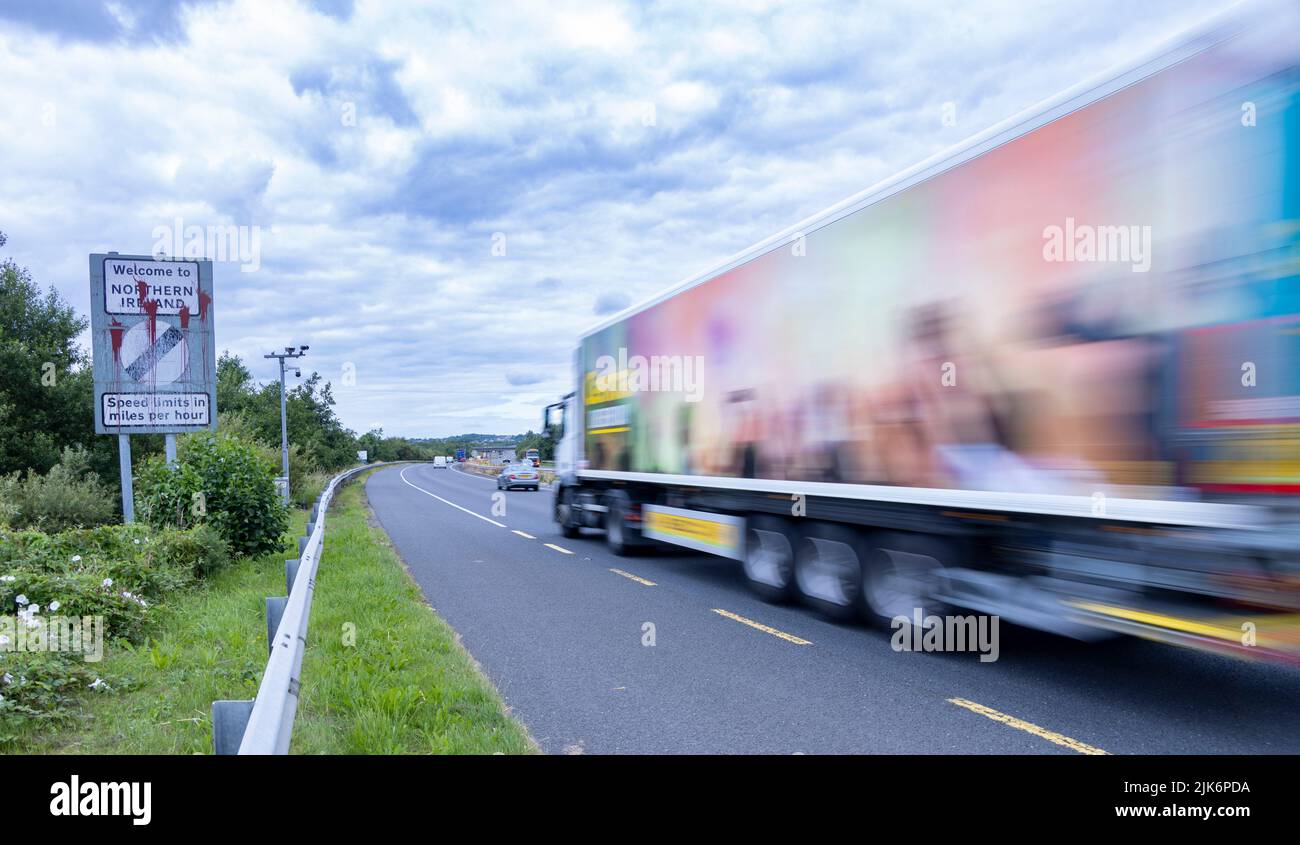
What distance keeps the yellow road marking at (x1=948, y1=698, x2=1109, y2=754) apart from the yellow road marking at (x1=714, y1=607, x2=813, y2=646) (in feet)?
6.38

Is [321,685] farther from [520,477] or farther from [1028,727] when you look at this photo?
[520,477]

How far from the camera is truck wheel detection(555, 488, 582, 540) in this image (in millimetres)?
16422

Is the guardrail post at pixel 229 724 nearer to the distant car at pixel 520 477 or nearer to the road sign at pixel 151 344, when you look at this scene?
the road sign at pixel 151 344

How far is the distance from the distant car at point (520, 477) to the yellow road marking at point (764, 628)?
29.2m

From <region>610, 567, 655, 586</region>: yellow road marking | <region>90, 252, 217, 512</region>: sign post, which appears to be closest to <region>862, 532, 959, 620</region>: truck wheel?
<region>610, 567, 655, 586</region>: yellow road marking

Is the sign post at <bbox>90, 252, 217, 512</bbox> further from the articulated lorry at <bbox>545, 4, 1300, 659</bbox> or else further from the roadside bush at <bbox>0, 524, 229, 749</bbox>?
the articulated lorry at <bbox>545, 4, 1300, 659</bbox>

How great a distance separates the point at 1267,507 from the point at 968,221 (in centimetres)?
286

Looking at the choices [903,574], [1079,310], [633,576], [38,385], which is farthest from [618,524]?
[38,385]

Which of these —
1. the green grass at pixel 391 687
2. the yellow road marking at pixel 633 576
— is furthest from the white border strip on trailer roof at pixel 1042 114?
the green grass at pixel 391 687

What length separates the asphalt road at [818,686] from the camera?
192 inches

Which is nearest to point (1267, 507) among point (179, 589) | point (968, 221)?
point (968, 221)

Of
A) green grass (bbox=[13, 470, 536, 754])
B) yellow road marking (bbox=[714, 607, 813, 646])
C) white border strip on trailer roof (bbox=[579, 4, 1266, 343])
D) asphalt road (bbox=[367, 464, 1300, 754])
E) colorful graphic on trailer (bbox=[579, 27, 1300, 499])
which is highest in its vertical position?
white border strip on trailer roof (bbox=[579, 4, 1266, 343])

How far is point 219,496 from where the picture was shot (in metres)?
11.8

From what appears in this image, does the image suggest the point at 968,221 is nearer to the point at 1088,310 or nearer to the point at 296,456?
the point at 1088,310
